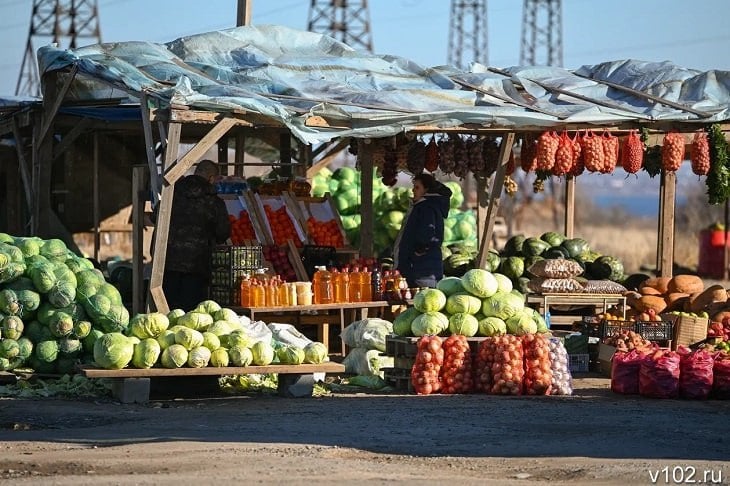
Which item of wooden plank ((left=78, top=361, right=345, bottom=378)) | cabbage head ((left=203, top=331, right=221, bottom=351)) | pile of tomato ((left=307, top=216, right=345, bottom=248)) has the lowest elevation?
wooden plank ((left=78, top=361, right=345, bottom=378))

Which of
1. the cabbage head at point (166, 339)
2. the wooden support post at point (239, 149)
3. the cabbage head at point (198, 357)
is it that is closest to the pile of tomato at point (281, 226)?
Answer: the wooden support post at point (239, 149)

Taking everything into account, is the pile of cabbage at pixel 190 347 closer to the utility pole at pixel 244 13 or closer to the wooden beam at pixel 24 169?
the wooden beam at pixel 24 169

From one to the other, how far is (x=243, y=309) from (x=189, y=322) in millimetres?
2245

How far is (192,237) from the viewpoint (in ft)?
48.6

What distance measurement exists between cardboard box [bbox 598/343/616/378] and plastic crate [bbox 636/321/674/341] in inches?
17.3

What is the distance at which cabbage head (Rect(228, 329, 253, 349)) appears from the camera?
12.0 m

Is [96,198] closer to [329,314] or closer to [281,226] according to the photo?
[281,226]

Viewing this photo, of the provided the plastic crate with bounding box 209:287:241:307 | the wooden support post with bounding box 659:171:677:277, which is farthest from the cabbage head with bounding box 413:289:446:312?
the wooden support post with bounding box 659:171:677:277

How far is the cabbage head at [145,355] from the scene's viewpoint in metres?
11.7

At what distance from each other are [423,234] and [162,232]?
3.15 meters

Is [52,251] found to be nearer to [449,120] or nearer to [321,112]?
[321,112]

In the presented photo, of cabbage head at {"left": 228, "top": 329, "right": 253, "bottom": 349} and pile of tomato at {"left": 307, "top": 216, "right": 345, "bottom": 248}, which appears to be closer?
cabbage head at {"left": 228, "top": 329, "right": 253, "bottom": 349}

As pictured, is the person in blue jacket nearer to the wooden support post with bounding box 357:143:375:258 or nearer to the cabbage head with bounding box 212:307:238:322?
the wooden support post with bounding box 357:143:375:258

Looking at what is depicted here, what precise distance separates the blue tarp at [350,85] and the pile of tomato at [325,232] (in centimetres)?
187
